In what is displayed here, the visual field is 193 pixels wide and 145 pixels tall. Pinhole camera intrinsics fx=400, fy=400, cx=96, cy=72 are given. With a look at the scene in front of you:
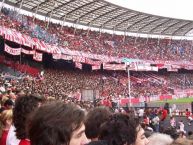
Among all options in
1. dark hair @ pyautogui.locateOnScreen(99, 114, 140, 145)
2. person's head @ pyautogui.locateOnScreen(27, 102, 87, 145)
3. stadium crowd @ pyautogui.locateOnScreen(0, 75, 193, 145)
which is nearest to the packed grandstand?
stadium crowd @ pyautogui.locateOnScreen(0, 75, 193, 145)

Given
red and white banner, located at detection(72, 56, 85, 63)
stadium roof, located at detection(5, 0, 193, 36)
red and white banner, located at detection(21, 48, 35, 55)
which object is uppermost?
stadium roof, located at detection(5, 0, 193, 36)

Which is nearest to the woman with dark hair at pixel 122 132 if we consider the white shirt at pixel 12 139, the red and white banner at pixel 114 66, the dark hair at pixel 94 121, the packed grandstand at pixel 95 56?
the dark hair at pixel 94 121

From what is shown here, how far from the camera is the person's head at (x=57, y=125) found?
2678 millimetres

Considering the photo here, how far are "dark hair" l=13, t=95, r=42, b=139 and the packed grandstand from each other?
1852 cm

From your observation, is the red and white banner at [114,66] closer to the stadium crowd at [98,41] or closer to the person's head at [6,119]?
the stadium crowd at [98,41]

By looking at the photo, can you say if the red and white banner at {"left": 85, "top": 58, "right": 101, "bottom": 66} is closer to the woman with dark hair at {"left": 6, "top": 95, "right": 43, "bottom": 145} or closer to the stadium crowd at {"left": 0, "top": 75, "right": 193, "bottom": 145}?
the stadium crowd at {"left": 0, "top": 75, "right": 193, "bottom": 145}

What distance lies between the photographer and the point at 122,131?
3.79m

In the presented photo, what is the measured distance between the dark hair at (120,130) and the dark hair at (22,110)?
0.82 metres

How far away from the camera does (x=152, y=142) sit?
12.6 feet

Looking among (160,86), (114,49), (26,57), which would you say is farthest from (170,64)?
(26,57)

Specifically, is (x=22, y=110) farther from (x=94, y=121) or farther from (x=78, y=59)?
(x=78, y=59)

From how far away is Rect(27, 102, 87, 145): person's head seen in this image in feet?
8.79

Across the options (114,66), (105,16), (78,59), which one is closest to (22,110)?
(78,59)

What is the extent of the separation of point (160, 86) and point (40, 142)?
5416 centimetres
